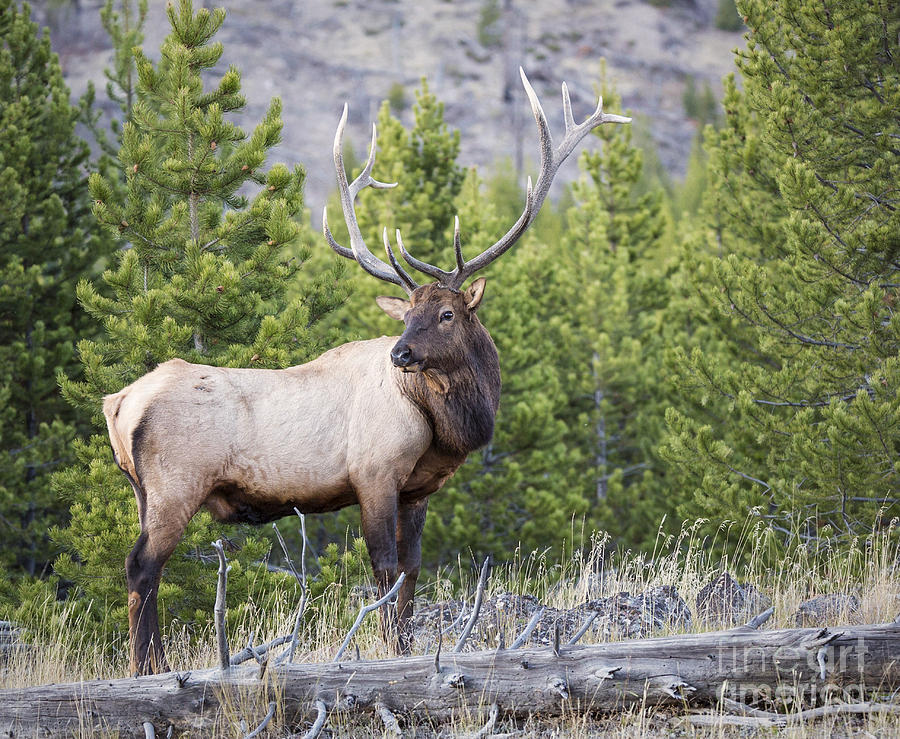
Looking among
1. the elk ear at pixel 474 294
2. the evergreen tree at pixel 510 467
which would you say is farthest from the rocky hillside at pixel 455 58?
the elk ear at pixel 474 294

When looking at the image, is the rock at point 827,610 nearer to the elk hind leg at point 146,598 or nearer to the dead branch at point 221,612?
the dead branch at point 221,612

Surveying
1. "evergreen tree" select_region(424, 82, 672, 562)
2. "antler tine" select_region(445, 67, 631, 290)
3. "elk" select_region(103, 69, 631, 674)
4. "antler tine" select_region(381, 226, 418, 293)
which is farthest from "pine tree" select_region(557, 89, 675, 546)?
"elk" select_region(103, 69, 631, 674)

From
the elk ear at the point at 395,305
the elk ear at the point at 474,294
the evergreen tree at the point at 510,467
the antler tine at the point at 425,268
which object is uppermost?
the antler tine at the point at 425,268

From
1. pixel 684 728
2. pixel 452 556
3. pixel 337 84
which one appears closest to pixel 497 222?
pixel 452 556

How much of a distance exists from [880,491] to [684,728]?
532 cm

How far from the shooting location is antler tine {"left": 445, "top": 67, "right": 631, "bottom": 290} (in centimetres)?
568

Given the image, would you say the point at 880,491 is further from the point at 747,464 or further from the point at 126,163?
the point at 126,163

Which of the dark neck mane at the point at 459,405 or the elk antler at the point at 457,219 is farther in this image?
the elk antler at the point at 457,219

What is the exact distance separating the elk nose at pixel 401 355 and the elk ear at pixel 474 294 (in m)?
0.69

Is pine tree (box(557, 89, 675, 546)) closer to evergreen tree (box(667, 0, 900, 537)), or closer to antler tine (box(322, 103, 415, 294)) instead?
evergreen tree (box(667, 0, 900, 537))

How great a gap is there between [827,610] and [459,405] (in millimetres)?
2386

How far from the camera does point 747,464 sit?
10336 millimetres

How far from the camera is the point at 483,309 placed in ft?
44.3

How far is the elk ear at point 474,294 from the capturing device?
558cm
